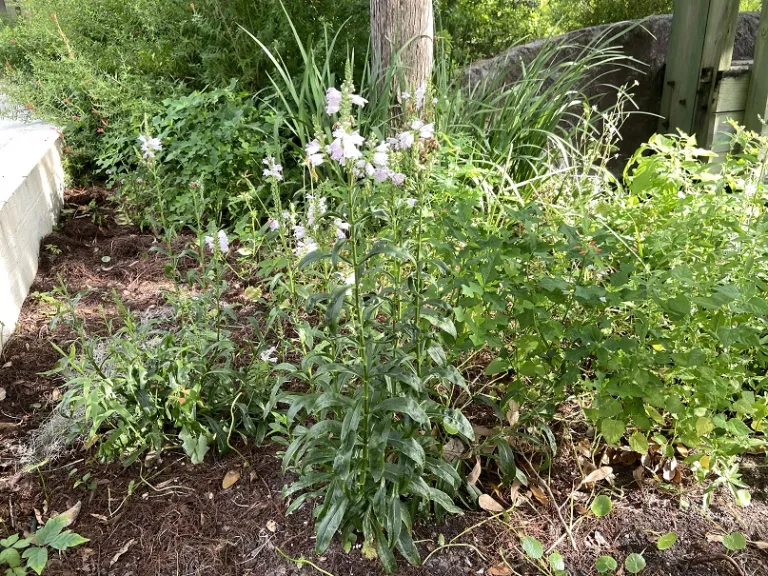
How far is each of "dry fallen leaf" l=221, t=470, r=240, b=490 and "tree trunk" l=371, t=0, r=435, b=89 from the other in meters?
2.33

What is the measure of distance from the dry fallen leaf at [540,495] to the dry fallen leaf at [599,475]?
0.42 ft

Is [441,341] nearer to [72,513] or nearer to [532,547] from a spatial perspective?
[532,547]

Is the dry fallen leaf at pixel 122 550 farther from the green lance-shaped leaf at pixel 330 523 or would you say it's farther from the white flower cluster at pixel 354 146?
the white flower cluster at pixel 354 146

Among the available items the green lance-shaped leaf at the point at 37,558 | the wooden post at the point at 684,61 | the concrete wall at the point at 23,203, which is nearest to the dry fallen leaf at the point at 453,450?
the green lance-shaped leaf at the point at 37,558

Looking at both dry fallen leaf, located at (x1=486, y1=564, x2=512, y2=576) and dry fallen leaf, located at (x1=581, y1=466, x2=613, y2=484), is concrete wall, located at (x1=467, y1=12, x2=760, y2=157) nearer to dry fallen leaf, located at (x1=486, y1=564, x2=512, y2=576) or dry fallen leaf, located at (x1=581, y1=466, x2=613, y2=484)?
dry fallen leaf, located at (x1=581, y1=466, x2=613, y2=484)

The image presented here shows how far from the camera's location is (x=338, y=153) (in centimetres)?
134

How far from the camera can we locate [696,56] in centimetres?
383

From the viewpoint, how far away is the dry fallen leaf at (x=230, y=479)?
1968 millimetres

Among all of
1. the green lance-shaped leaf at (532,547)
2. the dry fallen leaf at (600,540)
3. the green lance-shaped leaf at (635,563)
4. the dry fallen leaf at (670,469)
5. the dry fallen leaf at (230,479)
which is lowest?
the dry fallen leaf at (600,540)

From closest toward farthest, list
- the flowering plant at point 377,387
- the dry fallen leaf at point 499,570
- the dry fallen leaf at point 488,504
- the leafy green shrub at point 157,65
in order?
1. the flowering plant at point 377,387
2. the dry fallen leaf at point 499,570
3. the dry fallen leaf at point 488,504
4. the leafy green shrub at point 157,65

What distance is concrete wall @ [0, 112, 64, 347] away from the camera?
9.23 ft

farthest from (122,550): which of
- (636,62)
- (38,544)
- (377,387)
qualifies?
(636,62)

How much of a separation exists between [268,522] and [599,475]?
3.39 ft

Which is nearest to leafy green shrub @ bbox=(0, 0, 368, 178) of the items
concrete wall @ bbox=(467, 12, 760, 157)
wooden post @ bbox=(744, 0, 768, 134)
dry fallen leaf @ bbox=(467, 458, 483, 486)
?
concrete wall @ bbox=(467, 12, 760, 157)
